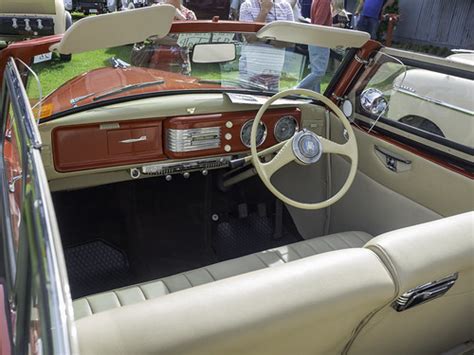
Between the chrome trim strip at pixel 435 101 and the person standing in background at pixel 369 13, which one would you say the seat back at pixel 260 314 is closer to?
the chrome trim strip at pixel 435 101

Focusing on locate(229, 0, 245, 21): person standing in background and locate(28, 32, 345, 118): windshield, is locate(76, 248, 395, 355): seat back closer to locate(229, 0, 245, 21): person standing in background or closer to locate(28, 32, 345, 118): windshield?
locate(28, 32, 345, 118): windshield

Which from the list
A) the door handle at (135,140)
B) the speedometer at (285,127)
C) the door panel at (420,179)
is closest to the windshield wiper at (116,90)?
the door handle at (135,140)

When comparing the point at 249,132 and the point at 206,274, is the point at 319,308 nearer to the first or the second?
the point at 206,274

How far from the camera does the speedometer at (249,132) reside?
102 inches

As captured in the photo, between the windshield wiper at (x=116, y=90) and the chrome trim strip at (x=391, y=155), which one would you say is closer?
the windshield wiper at (x=116, y=90)

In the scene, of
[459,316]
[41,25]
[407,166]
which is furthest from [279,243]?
[41,25]

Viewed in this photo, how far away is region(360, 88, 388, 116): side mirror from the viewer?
2.64 m

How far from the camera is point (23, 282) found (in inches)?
45.2

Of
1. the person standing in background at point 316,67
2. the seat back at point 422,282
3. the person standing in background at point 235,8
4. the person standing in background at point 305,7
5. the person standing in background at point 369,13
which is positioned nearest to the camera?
the seat back at point 422,282

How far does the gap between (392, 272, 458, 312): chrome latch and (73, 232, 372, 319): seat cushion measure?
954 mm

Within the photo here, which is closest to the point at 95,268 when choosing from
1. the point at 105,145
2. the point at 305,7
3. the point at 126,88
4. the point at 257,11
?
the point at 105,145

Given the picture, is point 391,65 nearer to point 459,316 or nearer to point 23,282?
point 459,316

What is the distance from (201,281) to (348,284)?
1.04 metres

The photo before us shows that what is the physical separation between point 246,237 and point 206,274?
838 millimetres
